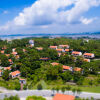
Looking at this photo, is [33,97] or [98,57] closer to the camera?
[33,97]

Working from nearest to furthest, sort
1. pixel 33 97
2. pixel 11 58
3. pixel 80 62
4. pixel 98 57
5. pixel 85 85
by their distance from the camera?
pixel 33 97, pixel 85 85, pixel 80 62, pixel 11 58, pixel 98 57

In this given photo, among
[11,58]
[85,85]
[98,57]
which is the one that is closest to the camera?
[85,85]

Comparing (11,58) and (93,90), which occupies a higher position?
(11,58)

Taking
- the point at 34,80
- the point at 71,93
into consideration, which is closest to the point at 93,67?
the point at 71,93

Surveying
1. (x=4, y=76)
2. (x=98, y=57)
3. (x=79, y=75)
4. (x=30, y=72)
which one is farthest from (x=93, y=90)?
(x=98, y=57)

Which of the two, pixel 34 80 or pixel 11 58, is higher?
pixel 11 58

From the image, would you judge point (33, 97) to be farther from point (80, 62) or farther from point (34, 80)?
point (80, 62)

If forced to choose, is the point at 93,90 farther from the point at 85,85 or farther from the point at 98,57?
the point at 98,57

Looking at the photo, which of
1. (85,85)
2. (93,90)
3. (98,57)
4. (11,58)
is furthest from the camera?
(98,57)

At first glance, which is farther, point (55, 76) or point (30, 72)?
point (30, 72)
